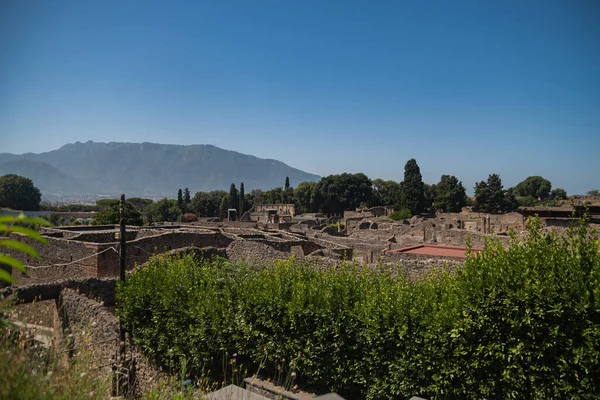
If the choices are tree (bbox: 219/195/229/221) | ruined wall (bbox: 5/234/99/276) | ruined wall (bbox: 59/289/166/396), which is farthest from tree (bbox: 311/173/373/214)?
ruined wall (bbox: 59/289/166/396)

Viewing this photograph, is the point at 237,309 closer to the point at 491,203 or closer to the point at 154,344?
the point at 154,344

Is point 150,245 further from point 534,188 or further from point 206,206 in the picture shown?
point 534,188

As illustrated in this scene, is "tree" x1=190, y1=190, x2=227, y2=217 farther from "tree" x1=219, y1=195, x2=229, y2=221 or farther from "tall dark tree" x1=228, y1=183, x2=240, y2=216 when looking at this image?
"tall dark tree" x1=228, y1=183, x2=240, y2=216

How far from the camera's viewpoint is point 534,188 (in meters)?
133

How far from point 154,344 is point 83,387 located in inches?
323

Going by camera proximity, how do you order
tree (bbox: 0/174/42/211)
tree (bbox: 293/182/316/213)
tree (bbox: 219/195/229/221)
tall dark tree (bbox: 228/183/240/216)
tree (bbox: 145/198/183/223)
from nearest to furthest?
tree (bbox: 145/198/183/223) → tree (bbox: 219/195/229/221) → tall dark tree (bbox: 228/183/240/216) → tree (bbox: 293/182/316/213) → tree (bbox: 0/174/42/211)

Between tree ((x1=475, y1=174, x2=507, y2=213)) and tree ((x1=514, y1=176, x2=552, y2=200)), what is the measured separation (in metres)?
52.8

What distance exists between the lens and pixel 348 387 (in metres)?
9.29

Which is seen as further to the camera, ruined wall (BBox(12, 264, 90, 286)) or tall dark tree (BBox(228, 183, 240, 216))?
tall dark tree (BBox(228, 183, 240, 216))

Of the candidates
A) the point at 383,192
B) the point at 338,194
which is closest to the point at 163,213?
the point at 338,194

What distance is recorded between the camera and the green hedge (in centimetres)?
720

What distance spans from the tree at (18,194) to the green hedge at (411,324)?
435 feet

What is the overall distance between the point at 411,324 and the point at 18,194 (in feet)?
484

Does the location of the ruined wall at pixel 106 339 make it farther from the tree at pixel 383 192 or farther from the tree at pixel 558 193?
the tree at pixel 558 193
